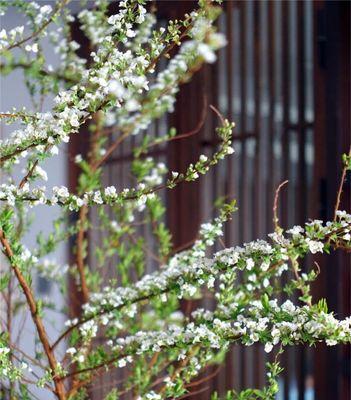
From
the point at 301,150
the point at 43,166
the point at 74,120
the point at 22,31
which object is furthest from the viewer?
the point at 43,166

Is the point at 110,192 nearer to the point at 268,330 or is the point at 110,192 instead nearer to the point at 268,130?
the point at 268,330

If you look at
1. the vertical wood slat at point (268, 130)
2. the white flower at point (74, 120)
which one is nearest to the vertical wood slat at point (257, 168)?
the vertical wood slat at point (268, 130)

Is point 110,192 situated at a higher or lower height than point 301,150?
lower

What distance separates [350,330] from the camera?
146 cm

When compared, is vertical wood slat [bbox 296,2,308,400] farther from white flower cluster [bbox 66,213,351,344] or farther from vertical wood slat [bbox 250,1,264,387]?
white flower cluster [bbox 66,213,351,344]

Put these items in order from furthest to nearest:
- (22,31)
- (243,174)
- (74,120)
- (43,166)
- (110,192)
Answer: (43,166) < (243,174) < (22,31) < (110,192) < (74,120)

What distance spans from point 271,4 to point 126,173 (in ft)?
4.97

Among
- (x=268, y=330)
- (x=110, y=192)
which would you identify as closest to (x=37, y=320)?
(x=110, y=192)

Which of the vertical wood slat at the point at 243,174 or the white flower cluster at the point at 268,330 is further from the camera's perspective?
the vertical wood slat at the point at 243,174

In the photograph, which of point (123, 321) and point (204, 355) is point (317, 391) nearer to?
point (123, 321)

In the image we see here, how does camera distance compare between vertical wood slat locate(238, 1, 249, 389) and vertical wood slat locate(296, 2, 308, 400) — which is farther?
vertical wood slat locate(238, 1, 249, 389)

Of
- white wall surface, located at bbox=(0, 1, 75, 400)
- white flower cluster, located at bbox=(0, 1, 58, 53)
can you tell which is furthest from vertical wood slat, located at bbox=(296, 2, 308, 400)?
white wall surface, located at bbox=(0, 1, 75, 400)

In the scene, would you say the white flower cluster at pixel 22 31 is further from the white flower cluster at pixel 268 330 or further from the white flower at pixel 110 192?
the white flower cluster at pixel 268 330

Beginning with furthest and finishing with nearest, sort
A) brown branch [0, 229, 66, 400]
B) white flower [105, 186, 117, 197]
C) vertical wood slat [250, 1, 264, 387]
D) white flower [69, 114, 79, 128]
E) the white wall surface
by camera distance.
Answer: the white wall surface < vertical wood slat [250, 1, 264, 387] < brown branch [0, 229, 66, 400] < white flower [105, 186, 117, 197] < white flower [69, 114, 79, 128]
